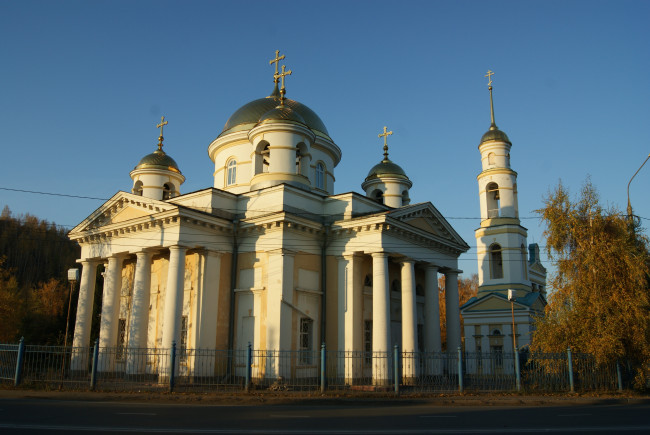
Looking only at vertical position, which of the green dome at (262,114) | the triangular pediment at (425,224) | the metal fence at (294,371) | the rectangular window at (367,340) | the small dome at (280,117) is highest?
the green dome at (262,114)

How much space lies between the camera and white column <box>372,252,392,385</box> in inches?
763

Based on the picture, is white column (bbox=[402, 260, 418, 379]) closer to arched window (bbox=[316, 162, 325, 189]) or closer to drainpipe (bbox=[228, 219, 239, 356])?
drainpipe (bbox=[228, 219, 239, 356])

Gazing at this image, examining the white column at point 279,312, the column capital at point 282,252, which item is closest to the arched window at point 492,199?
the column capital at point 282,252

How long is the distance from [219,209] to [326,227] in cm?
420

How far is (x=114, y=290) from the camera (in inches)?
870

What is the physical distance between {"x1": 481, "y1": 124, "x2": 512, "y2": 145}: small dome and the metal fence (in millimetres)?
19359

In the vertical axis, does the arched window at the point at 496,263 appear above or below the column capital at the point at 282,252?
above

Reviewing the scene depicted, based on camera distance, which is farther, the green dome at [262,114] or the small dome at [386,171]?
the small dome at [386,171]

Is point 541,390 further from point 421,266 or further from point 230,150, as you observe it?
point 230,150

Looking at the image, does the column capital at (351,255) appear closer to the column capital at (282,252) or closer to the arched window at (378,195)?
the column capital at (282,252)

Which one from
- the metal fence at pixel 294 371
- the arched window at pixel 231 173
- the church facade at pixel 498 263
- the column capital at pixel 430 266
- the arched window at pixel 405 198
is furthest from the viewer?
the church facade at pixel 498 263

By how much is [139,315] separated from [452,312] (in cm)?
1321

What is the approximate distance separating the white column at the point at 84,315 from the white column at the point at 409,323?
40.6 feet

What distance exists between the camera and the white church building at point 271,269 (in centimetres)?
1989
